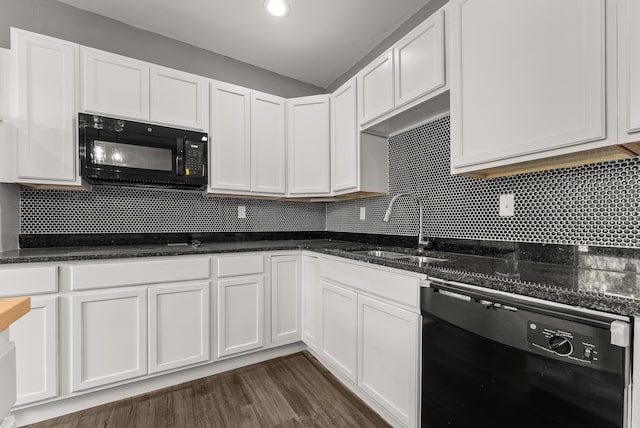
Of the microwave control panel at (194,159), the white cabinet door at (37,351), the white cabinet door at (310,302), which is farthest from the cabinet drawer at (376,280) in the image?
the white cabinet door at (37,351)

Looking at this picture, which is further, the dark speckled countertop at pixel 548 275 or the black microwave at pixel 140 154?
the black microwave at pixel 140 154

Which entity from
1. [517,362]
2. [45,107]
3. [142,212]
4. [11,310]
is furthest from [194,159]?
[517,362]

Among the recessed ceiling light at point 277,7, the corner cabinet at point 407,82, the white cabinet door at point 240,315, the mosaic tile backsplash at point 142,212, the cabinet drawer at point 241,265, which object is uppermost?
the recessed ceiling light at point 277,7

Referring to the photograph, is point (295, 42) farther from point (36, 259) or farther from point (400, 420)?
point (400, 420)

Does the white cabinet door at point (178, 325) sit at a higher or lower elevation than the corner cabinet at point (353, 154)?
lower

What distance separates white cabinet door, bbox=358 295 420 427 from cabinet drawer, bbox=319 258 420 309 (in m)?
0.06

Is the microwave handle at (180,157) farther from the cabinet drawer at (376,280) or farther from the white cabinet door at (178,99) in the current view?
the cabinet drawer at (376,280)

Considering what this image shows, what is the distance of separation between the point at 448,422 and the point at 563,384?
1.75ft

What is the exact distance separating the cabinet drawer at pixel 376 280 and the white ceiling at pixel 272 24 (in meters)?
1.89

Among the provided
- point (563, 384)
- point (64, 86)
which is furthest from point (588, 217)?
point (64, 86)

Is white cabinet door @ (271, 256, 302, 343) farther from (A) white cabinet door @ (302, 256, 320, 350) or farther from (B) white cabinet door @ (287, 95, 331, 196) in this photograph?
(B) white cabinet door @ (287, 95, 331, 196)

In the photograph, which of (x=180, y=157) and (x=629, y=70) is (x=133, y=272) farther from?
(x=629, y=70)

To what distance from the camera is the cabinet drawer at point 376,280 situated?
4.53 ft

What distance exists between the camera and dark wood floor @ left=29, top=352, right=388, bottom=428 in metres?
1.62
